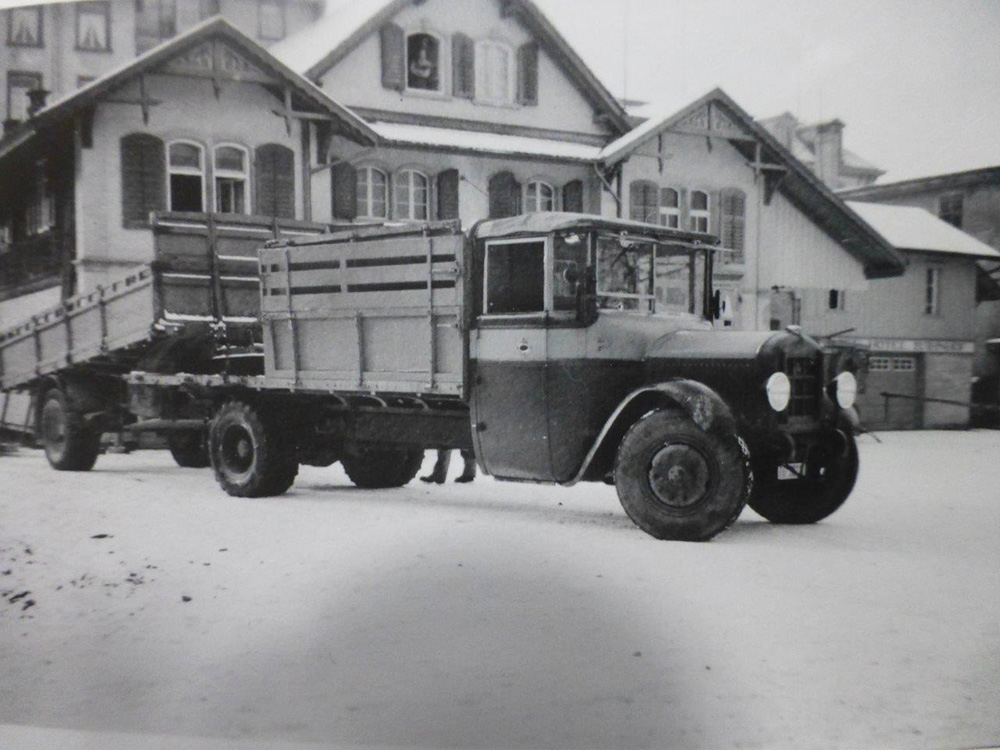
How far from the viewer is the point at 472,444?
534 centimetres

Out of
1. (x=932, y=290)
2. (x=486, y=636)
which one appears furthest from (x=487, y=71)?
(x=486, y=636)

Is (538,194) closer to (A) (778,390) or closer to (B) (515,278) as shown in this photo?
(B) (515,278)

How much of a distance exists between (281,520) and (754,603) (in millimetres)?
2532

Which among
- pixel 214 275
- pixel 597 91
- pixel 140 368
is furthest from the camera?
pixel 140 368

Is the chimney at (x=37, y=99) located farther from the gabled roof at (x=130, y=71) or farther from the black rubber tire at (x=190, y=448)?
the black rubber tire at (x=190, y=448)

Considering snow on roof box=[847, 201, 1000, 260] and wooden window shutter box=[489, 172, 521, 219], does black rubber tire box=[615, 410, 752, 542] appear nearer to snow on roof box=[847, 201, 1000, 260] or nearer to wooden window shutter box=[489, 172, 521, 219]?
snow on roof box=[847, 201, 1000, 260]

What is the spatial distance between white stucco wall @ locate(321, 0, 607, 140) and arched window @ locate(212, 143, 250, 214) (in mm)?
717

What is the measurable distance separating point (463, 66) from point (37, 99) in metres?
2.80

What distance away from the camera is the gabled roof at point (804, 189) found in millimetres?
3763

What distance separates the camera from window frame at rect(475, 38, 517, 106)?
245 inches

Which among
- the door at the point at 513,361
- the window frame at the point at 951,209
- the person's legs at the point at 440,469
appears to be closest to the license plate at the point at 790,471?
the door at the point at 513,361

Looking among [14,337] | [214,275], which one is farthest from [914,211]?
[214,275]

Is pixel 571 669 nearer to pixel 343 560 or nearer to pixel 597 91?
pixel 343 560

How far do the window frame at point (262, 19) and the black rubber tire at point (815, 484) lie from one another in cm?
291
